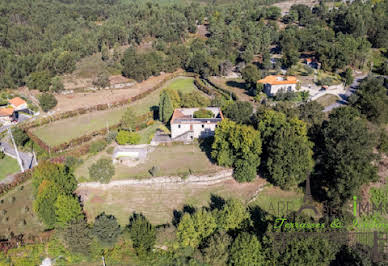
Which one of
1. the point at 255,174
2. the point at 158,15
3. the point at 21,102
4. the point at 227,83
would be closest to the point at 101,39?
the point at 158,15

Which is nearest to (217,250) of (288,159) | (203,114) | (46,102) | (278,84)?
(288,159)

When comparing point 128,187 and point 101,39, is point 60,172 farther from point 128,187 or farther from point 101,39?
point 101,39

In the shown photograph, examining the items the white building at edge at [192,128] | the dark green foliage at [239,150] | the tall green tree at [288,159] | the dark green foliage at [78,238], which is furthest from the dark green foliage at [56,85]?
the tall green tree at [288,159]

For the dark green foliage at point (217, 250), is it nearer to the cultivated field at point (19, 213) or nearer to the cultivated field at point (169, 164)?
the cultivated field at point (169, 164)

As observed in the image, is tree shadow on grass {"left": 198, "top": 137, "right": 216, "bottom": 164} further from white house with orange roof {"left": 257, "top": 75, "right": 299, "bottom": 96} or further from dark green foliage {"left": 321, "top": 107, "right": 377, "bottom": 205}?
white house with orange roof {"left": 257, "top": 75, "right": 299, "bottom": 96}

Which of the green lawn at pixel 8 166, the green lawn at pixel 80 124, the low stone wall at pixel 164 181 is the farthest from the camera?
the green lawn at pixel 80 124
